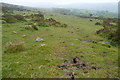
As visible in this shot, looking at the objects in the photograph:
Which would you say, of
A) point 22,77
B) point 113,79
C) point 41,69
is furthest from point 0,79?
point 113,79

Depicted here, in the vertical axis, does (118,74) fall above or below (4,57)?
below

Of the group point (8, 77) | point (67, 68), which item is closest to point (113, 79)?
point (67, 68)

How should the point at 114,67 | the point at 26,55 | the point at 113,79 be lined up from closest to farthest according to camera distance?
the point at 113,79, the point at 114,67, the point at 26,55

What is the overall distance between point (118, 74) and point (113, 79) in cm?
123

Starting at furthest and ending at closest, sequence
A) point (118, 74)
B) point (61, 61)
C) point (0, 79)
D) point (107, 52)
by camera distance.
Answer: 1. point (107, 52)
2. point (61, 61)
3. point (118, 74)
4. point (0, 79)

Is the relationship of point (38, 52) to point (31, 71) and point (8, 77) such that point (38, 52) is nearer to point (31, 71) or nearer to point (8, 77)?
point (31, 71)

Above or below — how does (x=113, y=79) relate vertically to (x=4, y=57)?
below

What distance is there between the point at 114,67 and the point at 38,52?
342 inches

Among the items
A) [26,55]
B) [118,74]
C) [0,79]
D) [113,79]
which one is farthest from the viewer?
[26,55]

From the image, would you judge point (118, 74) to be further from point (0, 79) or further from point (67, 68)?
point (0, 79)

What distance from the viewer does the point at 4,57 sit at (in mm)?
12992

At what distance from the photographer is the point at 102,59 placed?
13945 millimetres

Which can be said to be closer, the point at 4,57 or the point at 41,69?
the point at 41,69

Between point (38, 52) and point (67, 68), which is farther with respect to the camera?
point (38, 52)
